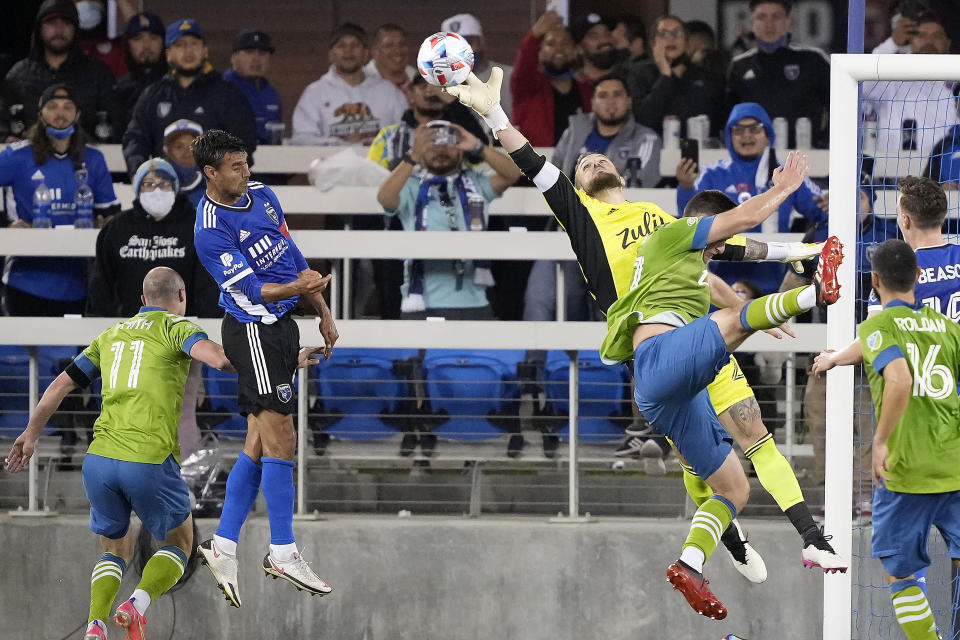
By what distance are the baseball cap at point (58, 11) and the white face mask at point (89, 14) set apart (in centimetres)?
105

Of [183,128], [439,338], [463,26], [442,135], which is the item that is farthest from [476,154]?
[183,128]

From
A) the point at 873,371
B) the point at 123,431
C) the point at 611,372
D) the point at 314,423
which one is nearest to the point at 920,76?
the point at 873,371

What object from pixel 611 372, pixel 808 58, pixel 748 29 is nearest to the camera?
pixel 611 372

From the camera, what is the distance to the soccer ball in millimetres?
6535

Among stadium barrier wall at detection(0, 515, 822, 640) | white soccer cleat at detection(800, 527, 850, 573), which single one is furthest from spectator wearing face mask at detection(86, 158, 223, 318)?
white soccer cleat at detection(800, 527, 850, 573)

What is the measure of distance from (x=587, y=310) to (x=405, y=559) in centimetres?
191

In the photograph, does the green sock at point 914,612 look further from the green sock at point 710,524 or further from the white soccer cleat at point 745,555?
the green sock at point 710,524

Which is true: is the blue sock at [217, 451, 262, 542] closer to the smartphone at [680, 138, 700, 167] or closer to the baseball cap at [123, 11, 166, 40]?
the smartphone at [680, 138, 700, 167]

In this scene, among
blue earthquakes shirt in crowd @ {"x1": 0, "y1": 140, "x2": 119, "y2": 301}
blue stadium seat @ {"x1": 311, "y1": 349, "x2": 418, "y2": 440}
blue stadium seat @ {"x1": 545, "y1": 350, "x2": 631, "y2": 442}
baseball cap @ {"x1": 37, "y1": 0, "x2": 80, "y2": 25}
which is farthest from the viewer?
baseball cap @ {"x1": 37, "y1": 0, "x2": 80, "y2": 25}

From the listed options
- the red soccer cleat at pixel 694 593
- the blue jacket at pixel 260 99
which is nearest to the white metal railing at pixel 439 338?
the red soccer cleat at pixel 694 593

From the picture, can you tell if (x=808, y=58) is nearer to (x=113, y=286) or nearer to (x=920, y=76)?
(x=920, y=76)

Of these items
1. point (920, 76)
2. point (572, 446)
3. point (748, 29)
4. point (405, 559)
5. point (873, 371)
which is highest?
point (748, 29)

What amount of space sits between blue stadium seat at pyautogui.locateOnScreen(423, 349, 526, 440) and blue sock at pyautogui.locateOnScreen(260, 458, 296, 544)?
4.26 ft

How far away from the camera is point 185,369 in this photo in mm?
7562
